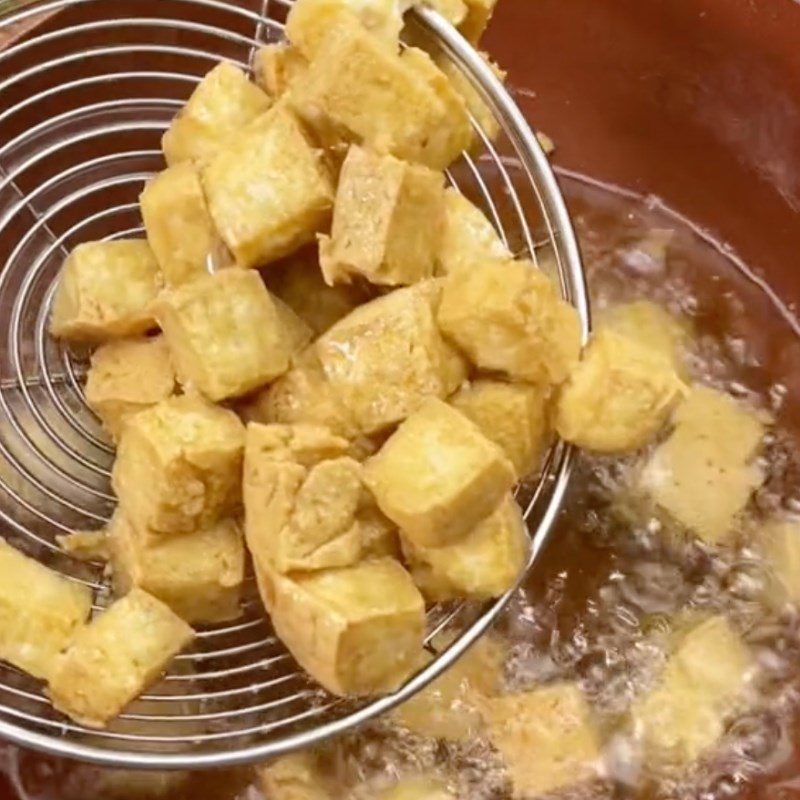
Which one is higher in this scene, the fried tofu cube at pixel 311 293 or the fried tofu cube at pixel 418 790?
the fried tofu cube at pixel 311 293

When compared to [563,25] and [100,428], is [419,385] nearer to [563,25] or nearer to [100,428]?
[100,428]

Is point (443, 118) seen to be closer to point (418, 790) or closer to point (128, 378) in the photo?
point (128, 378)

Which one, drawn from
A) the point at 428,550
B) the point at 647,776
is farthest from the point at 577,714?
the point at 428,550

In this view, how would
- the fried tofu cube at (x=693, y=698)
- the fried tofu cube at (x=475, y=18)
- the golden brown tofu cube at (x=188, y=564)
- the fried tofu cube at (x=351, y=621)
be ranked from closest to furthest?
the fried tofu cube at (x=351, y=621), the golden brown tofu cube at (x=188, y=564), the fried tofu cube at (x=475, y=18), the fried tofu cube at (x=693, y=698)

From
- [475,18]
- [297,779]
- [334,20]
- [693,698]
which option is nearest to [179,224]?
[334,20]

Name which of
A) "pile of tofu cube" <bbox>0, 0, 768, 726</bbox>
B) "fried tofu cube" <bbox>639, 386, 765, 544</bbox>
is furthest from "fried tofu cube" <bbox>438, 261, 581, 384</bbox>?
"fried tofu cube" <bbox>639, 386, 765, 544</bbox>

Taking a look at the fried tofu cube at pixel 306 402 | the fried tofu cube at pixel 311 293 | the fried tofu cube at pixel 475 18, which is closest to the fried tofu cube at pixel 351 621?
the fried tofu cube at pixel 306 402

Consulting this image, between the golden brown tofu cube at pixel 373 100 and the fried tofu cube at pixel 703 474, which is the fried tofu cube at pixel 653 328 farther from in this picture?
the golden brown tofu cube at pixel 373 100
